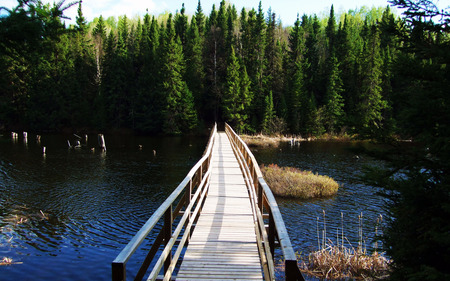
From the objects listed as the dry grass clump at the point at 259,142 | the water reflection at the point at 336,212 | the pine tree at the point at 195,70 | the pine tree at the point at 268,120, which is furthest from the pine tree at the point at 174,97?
the water reflection at the point at 336,212

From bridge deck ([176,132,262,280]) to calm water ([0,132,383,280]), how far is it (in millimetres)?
2308

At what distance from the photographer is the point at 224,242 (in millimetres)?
6676

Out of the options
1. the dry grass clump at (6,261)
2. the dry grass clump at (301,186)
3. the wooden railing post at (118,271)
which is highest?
the wooden railing post at (118,271)

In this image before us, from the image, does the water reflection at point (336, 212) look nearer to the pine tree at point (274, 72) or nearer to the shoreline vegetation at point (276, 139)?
the shoreline vegetation at point (276, 139)

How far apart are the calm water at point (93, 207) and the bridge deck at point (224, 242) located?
231 cm

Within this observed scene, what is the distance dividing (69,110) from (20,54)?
64784 mm

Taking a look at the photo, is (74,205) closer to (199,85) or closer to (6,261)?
(6,261)

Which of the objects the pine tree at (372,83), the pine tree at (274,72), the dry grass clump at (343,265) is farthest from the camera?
the pine tree at (274,72)

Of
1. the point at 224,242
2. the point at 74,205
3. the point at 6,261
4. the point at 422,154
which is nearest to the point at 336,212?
the point at 224,242

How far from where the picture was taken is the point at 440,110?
346 centimetres

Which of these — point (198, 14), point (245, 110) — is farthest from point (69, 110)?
point (198, 14)

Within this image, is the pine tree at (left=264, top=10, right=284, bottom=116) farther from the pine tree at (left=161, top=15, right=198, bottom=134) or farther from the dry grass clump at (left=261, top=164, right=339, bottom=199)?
the dry grass clump at (left=261, top=164, right=339, bottom=199)

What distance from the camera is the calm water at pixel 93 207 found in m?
11.9

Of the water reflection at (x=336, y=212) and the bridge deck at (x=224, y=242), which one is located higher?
the bridge deck at (x=224, y=242)
